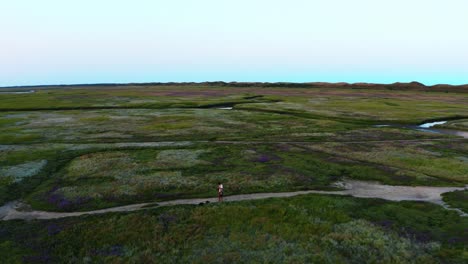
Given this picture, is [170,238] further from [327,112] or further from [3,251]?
[327,112]

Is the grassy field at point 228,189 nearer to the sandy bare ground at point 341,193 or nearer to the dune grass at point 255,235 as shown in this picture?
the dune grass at point 255,235

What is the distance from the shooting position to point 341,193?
39.9m

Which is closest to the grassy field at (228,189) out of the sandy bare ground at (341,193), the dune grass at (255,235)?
the dune grass at (255,235)

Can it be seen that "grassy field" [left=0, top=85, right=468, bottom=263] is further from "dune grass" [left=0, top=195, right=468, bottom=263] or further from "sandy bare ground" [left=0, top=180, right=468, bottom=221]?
"sandy bare ground" [left=0, top=180, right=468, bottom=221]

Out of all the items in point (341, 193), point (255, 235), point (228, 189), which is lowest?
point (255, 235)

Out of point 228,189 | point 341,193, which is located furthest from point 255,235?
point 341,193

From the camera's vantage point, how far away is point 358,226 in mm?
31016

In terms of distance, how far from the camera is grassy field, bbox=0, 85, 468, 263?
90.3 ft

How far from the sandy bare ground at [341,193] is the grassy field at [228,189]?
1225 mm

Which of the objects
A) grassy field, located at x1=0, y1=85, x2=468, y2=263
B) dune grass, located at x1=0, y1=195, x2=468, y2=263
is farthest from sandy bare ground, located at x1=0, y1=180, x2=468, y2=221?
dune grass, located at x1=0, y1=195, x2=468, y2=263

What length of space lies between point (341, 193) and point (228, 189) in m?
12.8

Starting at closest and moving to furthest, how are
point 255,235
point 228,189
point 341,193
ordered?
point 255,235 → point 341,193 → point 228,189

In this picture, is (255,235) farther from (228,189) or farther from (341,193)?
(341,193)

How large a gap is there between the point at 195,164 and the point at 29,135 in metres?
43.7
